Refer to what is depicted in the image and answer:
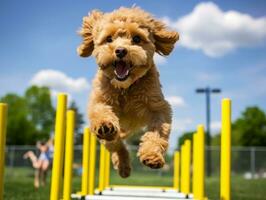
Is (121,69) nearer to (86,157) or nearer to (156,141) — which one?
(156,141)

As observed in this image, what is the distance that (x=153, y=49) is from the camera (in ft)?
13.5

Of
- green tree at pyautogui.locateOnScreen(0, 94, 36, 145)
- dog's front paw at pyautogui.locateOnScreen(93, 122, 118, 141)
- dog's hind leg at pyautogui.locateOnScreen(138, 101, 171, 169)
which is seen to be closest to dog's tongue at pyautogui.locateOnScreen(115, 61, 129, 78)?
dog's front paw at pyautogui.locateOnScreen(93, 122, 118, 141)

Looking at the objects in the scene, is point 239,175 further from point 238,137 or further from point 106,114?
point 238,137

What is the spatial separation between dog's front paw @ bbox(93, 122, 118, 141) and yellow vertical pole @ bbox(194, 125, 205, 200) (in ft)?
7.00

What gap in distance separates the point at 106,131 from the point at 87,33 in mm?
1191

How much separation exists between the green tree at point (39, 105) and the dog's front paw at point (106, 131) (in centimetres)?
6071

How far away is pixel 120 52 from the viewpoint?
12.4 feet

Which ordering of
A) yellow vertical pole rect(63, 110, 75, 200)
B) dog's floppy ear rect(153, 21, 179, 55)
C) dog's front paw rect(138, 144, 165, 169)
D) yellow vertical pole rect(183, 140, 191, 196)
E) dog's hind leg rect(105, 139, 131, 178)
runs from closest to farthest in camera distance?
1. dog's front paw rect(138, 144, 165, 169)
2. dog's floppy ear rect(153, 21, 179, 55)
3. yellow vertical pole rect(63, 110, 75, 200)
4. dog's hind leg rect(105, 139, 131, 178)
5. yellow vertical pole rect(183, 140, 191, 196)

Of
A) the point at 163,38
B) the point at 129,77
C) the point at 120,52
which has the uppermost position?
the point at 163,38

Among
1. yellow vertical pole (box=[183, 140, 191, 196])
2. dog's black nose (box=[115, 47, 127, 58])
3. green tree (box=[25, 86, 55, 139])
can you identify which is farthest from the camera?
green tree (box=[25, 86, 55, 139])

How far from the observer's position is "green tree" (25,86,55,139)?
64.2 meters

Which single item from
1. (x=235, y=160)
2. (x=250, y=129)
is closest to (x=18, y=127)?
A: (x=250, y=129)

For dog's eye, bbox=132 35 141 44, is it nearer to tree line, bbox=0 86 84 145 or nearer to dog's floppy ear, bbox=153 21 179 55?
dog's floppy ear, bbox=153 21 179 55

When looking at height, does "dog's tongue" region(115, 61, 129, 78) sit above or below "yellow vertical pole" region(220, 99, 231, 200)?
above
